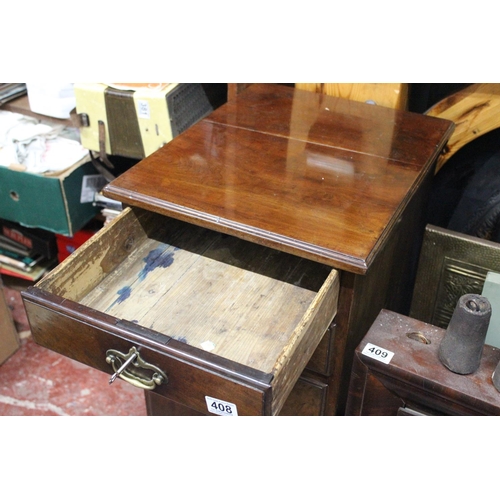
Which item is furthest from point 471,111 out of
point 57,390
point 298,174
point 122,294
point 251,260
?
Result: point 57,390

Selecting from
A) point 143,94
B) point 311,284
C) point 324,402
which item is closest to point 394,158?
point 311,284

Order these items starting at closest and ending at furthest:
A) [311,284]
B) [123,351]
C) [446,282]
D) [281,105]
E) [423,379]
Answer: [123,351]
[423,379]
[311,284]
[446,282]
[281,105]

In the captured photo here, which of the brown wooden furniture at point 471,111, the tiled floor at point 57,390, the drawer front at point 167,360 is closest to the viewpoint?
the drawer front at point 167,360

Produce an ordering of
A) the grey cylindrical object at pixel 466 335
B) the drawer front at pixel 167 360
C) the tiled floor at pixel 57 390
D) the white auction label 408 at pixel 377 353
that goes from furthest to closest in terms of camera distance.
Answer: the tiled floor at pixel 57 390
the white auction label 408 at pixel 377 353
the grey cylindrical object at pixel 466 335
the drawer front at pixel 167 360

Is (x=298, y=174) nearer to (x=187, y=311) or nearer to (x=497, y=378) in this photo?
(x=187, y=311)

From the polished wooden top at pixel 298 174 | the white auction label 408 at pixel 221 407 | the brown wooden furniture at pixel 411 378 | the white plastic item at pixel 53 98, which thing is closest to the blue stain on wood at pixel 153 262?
the polished wooden top at pixel 298 174

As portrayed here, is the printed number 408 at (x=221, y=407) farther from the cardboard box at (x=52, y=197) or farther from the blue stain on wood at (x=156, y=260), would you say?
the cardboard box at (x=52, y=197)

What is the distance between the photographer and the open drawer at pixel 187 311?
0.91 m

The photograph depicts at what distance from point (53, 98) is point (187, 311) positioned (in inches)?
37.2

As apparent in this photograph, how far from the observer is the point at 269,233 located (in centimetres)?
106

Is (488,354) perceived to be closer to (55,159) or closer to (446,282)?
(446,282)

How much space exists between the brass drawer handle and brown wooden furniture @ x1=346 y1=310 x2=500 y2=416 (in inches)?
14.9

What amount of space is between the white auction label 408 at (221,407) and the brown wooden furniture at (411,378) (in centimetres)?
30

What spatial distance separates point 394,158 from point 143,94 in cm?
68
